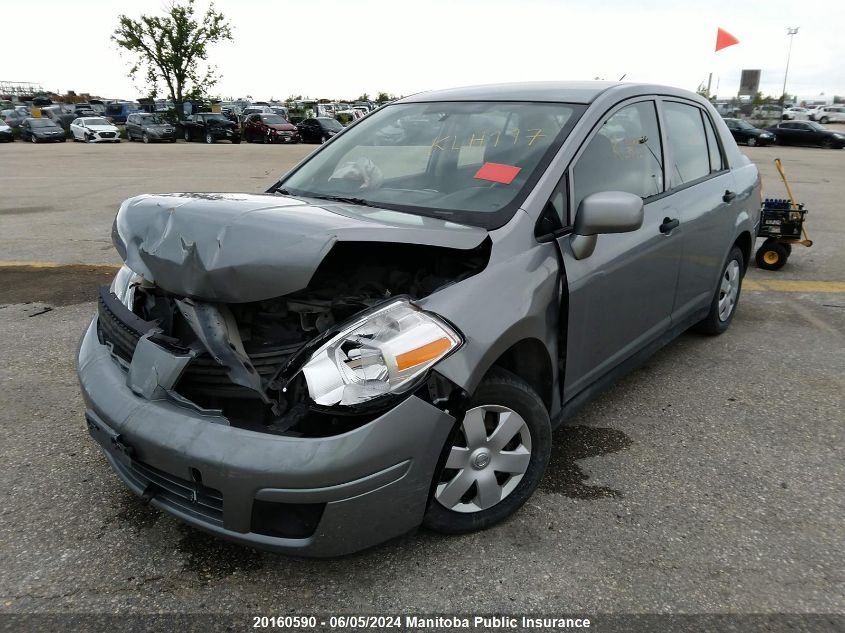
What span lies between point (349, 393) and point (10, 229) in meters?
8.26

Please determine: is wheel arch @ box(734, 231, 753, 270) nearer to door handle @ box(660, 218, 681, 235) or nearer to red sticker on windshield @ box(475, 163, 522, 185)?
door handle @ box(660, 218, 681, 235)

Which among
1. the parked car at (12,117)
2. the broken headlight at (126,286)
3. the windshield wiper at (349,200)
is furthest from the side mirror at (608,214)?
the parked car at (12,117)

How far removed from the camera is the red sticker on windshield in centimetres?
273

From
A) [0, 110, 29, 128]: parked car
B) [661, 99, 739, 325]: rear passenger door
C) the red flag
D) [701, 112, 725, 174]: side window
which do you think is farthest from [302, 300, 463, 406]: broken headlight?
[0, 110, 29, 128]: parked car

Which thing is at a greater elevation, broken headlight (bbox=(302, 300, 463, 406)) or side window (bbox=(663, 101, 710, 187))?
side window (bbox=(663, 101, 710, 187))

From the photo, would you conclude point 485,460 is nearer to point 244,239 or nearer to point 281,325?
point 281,325

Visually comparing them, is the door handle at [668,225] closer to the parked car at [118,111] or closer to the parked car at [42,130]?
the parked car at [42,130]

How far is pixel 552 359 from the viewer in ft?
8.46

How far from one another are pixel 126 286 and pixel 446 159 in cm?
153

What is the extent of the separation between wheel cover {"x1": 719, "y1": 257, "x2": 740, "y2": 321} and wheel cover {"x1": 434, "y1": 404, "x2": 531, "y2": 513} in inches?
102

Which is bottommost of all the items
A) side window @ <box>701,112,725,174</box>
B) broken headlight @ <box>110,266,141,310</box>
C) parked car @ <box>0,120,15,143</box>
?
parked car @ <box>0,120,15,143</box>

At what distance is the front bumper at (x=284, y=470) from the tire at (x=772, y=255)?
5.68 m

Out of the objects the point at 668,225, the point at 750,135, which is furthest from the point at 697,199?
the point at 750,135

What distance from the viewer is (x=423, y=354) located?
204 cm
